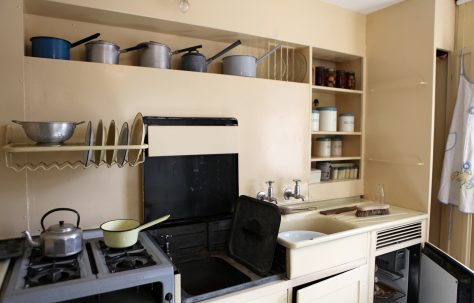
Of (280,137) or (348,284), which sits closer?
(348,284)

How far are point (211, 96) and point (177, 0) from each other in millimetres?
531

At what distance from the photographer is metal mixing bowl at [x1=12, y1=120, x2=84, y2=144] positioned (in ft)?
4.12

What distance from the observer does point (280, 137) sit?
2115mm

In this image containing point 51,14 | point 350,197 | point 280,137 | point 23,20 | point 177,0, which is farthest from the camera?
point 350,197

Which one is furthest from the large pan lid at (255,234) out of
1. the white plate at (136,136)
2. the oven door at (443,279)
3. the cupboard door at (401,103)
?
the cupboard door at (401,103)

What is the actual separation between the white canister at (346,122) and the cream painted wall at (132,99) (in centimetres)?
38

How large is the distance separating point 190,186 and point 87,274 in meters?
0.77

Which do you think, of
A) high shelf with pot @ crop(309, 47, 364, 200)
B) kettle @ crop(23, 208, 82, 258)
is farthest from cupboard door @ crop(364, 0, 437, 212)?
kettle @ crop(23, 208, 82, 258)

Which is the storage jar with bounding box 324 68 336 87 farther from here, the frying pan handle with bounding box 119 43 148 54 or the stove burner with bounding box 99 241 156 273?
the stove burner with bounding box 99 241 156 273

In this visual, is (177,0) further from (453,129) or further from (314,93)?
(453,129)

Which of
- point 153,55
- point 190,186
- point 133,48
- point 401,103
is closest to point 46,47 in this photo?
point 133,48

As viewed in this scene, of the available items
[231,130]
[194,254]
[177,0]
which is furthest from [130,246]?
[177,0]

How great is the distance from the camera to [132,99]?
5.41ft

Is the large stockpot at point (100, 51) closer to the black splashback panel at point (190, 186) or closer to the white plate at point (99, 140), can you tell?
the white plate at point (99, 140)
